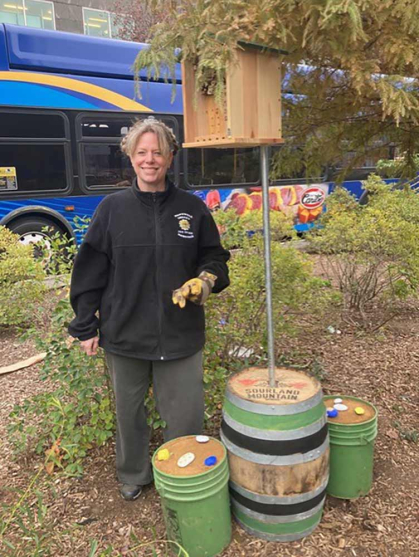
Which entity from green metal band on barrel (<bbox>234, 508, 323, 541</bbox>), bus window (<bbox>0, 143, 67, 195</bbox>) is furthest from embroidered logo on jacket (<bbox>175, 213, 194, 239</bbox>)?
bus window (<bbox>0, 143, 67, 195</bbox>)

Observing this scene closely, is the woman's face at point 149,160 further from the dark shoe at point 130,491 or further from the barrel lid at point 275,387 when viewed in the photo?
the dark shoe at point 130,491

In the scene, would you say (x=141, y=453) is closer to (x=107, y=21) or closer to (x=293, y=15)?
(x=293, y=15)

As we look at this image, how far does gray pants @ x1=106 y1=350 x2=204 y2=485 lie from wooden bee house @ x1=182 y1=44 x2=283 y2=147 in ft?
3.35

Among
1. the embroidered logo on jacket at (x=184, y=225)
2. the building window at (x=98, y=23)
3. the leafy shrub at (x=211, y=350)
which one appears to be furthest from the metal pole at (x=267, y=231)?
the building window at (x=98, y=23)

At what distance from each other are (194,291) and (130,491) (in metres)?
1.17

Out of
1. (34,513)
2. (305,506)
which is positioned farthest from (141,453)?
(305,506)

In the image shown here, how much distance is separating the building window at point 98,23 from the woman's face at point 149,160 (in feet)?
71.5

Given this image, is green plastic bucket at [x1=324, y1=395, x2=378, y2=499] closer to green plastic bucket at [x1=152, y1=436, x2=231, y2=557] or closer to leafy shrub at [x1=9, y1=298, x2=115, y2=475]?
green plastic bucket at [x1=152, y1=436, x2=231, y2=557]

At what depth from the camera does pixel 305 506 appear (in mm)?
2184

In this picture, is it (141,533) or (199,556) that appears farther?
(141,533)

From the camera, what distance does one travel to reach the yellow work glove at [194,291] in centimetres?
213

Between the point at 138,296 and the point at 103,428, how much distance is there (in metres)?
0.98

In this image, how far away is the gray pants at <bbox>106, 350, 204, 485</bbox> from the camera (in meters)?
2.38

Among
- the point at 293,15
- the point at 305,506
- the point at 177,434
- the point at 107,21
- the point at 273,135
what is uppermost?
the point at 107,21
